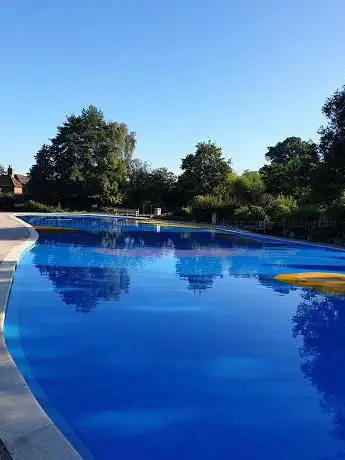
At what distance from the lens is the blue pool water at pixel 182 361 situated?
4.06 metres

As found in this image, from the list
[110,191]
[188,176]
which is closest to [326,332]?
[188,176]

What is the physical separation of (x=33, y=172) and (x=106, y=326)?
46552mm

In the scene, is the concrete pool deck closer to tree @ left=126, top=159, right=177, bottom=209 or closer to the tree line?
the tree line

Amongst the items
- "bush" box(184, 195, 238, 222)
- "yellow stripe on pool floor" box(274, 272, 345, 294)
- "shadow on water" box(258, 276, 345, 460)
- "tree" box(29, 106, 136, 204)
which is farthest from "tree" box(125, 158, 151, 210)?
"shadow on water" box(258, 276, 345, 460)

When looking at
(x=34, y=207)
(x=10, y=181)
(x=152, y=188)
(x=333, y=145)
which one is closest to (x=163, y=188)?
(x=152, y=188)

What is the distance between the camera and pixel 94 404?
4629mm

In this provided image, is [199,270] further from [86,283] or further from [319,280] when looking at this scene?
[86,283]

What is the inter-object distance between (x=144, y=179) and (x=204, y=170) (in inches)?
319

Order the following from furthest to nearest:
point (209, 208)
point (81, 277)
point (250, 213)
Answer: point (209, 208) → point (250, 213) → point (81, 277)

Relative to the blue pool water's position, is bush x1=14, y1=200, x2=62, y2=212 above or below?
above

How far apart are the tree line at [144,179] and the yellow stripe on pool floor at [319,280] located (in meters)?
11.3

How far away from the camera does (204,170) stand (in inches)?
1635

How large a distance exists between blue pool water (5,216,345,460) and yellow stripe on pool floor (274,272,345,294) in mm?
514

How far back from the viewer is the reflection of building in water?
11.1 metres
